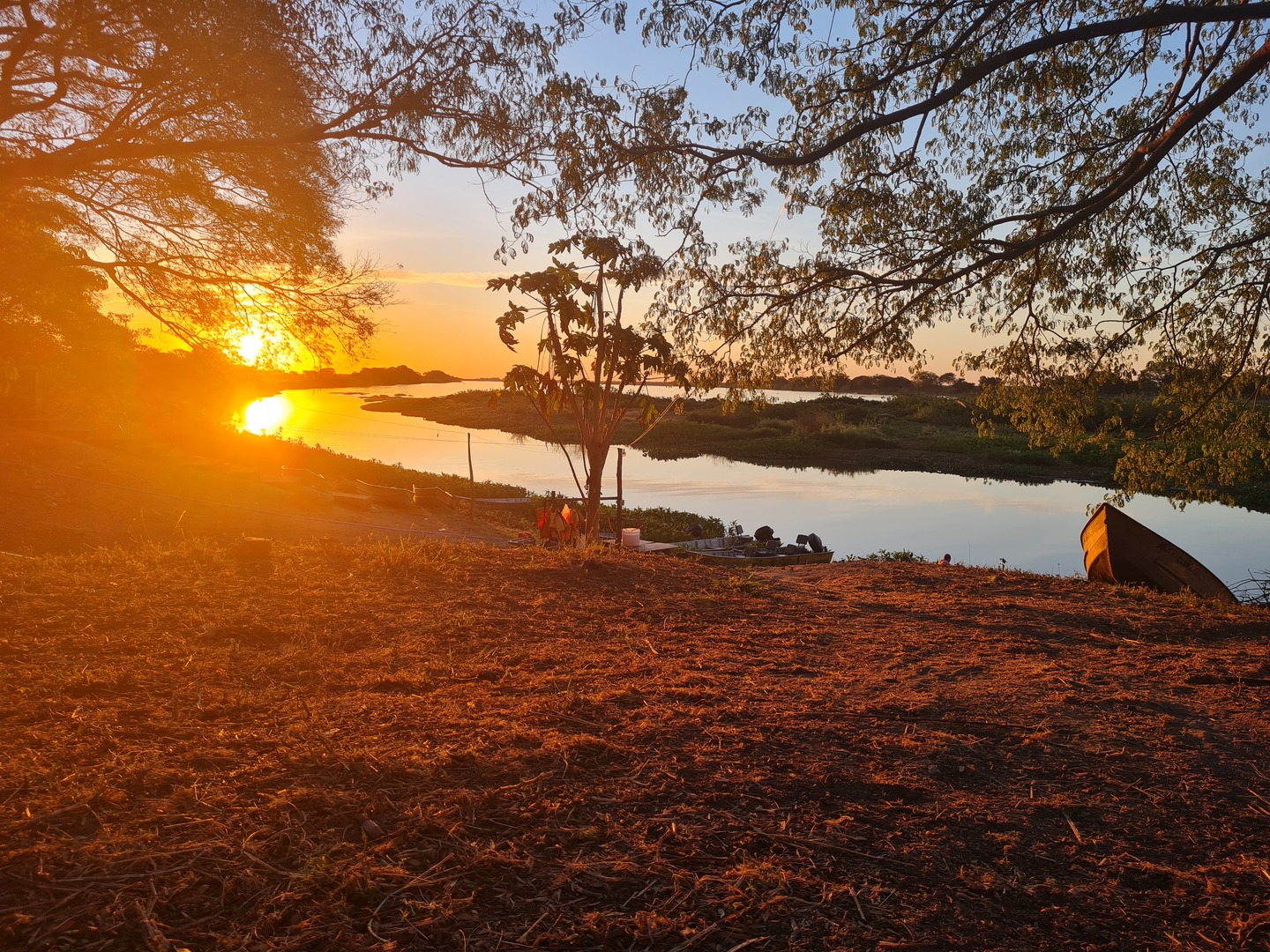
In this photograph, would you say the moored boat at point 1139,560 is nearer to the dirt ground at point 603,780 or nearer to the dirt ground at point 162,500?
the dirt ground at point 603,780

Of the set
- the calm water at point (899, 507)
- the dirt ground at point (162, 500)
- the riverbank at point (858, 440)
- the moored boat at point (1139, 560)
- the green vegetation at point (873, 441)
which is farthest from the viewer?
the riverbank at point (858, 440)

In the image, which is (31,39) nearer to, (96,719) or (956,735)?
(96,719)

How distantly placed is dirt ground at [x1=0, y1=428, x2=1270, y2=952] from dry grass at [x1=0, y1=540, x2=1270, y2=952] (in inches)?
0.6

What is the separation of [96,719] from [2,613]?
90.8 inches

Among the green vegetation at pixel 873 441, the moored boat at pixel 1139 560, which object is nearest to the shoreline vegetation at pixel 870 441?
the green vegetation at pixel 873 441

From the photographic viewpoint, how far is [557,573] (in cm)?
787

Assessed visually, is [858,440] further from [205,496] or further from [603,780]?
[603,780]

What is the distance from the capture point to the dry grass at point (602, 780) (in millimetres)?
2463

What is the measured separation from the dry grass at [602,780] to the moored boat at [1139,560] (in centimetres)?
276

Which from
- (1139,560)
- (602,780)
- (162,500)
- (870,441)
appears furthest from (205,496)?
(870,441)

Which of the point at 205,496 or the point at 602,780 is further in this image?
the point at 205,496

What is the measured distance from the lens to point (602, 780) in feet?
11.0

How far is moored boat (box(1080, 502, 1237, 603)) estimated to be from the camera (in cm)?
880

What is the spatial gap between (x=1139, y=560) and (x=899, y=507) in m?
20.1
